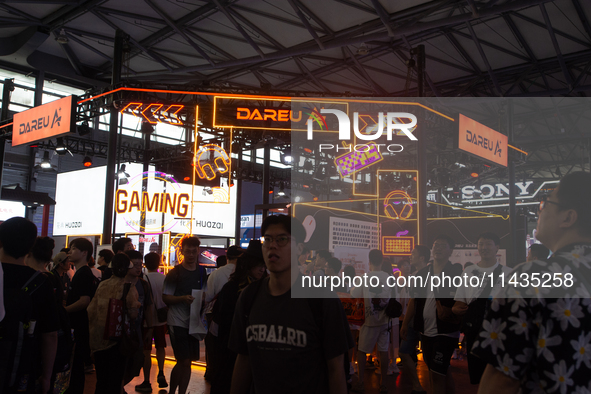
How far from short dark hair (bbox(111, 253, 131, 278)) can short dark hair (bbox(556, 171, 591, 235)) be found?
3325mm

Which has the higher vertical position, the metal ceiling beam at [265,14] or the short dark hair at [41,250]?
the metal ceiling beam at [265,14]

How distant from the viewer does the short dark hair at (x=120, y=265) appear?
12.5 feet

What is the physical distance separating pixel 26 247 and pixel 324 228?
12.4m

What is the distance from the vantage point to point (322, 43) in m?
9.68

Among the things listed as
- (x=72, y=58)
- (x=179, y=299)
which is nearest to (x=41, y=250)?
(x=179, y=299)

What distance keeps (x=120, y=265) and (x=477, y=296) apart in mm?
2789

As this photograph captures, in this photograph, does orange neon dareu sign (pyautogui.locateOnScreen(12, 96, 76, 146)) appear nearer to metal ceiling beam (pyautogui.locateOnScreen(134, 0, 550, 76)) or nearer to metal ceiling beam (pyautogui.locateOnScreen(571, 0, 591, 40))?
metal ceiling beam (pyautogui.locateOnScreen(134, 0, 550, 76))

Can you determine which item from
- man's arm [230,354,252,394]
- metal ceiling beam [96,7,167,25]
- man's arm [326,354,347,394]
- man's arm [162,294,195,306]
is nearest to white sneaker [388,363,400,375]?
man's arm [162,294,195,306]

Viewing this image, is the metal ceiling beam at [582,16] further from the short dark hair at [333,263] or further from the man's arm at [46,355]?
the man's arm at [46,355]

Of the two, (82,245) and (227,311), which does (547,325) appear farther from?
(82,245)

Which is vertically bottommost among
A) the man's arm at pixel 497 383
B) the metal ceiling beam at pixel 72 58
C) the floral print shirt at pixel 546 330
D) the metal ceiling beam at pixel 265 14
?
the man's arm at pixel 497 383

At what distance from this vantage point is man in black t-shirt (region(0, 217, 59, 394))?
6.98 feet

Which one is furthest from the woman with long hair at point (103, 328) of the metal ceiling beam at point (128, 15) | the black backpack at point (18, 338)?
the metal ceiling beam at point (128, 15)

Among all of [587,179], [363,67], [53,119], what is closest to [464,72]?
[363,67]
